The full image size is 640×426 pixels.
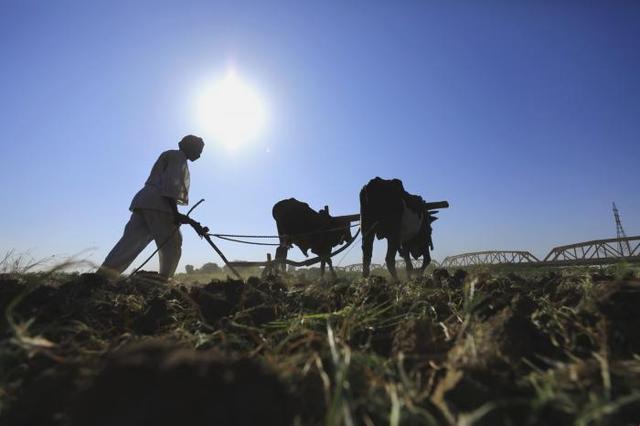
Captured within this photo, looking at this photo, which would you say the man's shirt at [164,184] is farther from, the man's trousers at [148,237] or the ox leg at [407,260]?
the ox leg at [407,260]

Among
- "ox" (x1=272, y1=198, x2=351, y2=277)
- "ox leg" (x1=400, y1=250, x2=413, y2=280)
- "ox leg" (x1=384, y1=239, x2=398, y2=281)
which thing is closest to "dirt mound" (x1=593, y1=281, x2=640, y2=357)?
"ox leg" (x1=384, y1=239, x2=398, y2=281)

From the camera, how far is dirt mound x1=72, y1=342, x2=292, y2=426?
2.03ft

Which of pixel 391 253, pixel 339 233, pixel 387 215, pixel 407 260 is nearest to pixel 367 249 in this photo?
pixel 391 253

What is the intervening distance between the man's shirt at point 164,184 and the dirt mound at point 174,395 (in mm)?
4754

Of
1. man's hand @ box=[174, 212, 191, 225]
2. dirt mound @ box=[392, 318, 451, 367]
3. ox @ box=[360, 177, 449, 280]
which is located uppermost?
ox @ box=[360, 177, 449, 280]

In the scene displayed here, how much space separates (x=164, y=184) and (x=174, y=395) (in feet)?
16.3

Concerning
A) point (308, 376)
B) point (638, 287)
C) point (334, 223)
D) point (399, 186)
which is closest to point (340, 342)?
point (308, 376)

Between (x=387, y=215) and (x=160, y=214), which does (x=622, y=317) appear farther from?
(x=387, y=215)

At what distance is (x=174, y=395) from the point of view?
63cm

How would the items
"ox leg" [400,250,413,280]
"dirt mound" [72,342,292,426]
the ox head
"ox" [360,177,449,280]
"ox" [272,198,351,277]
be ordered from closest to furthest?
"dirt mound" [72,342,292,426]
"ox" [360,177,449,280]
"ox leg" [400,250,413,280]
"ox" [272,198,351,277]
the ox head

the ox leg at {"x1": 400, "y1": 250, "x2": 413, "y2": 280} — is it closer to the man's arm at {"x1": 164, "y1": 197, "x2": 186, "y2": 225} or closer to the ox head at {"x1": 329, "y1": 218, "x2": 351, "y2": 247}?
the ox head at {"x1": 329, "y1": 218, "x2": 351, "y2": 247}

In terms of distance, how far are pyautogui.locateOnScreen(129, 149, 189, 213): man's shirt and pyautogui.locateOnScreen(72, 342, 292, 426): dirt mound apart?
475cm

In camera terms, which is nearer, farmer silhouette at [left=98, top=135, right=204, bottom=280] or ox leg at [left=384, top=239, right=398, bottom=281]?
farmer silhouette at [left=98, top=135, right=204, bottom=280]

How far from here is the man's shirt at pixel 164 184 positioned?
513cm
